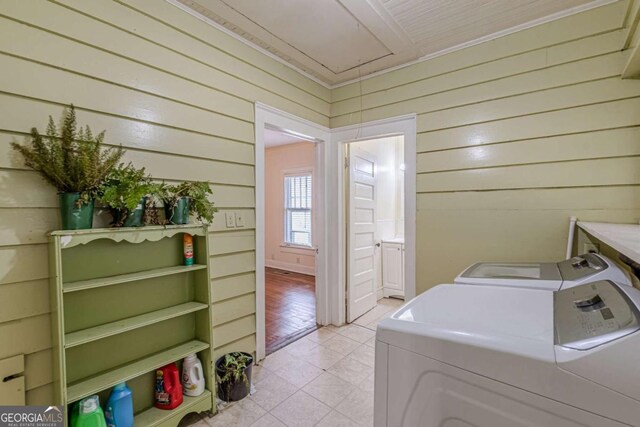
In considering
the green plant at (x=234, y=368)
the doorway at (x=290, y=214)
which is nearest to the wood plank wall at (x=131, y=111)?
the green plant at (x=234, y=368)

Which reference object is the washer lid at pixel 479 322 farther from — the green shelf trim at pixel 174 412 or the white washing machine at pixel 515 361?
the green shelf trim at pixel 174 412

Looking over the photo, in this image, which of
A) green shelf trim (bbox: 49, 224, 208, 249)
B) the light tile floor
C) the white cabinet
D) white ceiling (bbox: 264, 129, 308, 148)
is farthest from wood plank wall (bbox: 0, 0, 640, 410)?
white ceiling (bbox: 264, 129, 308, 148)

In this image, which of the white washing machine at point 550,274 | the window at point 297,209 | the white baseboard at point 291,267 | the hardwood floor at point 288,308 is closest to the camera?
the white washing machine at point 550,274

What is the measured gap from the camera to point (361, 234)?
3.54m

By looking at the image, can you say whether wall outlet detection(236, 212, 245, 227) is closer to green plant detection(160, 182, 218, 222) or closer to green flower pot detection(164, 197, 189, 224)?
green plant detection(160, 182, 218, 222)

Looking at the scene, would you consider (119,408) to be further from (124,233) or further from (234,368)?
(124,233)

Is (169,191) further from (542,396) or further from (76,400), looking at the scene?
(542,396)

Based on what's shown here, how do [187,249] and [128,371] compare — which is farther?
[187,249]

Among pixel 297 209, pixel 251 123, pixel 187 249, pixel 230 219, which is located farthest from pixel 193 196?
pixel 297 209

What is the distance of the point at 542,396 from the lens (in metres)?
0.65

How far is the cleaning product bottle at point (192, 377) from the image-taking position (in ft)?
6.08

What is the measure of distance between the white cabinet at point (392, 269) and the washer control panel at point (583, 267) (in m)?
2.68

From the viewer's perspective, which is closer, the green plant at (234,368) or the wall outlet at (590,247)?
the wall outlet at (590,247)

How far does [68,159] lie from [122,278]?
2.14 ft
